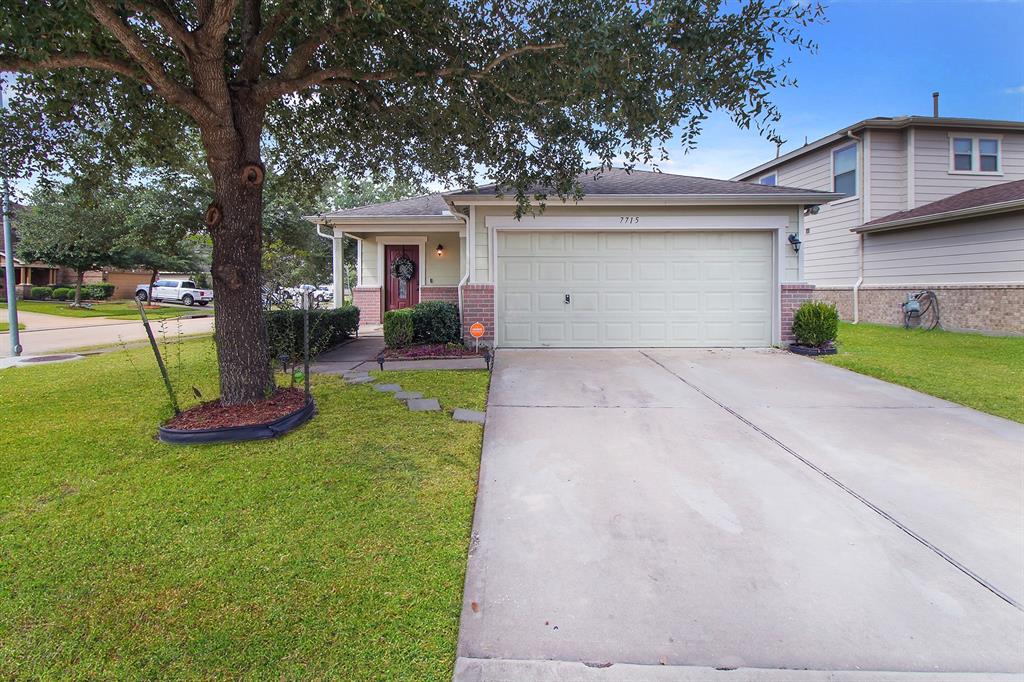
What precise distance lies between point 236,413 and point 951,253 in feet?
49.0

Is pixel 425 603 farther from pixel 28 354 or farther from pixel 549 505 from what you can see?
pixel 28 354

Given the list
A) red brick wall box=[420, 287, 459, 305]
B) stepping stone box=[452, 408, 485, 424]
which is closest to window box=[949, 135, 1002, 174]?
red brick wall box=[420, 287, 459, 305]

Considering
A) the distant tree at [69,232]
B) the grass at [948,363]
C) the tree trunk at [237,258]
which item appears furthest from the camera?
the distant tree at [69,232]

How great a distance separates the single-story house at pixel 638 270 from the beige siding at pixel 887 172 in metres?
6.42

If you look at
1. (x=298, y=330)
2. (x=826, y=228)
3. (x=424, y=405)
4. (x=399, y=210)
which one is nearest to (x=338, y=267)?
(x=399, y=210)

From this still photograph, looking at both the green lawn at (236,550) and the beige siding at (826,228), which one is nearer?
the green lawn at (236,550)

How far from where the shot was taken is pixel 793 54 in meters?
4.99

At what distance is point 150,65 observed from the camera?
4.40 metres

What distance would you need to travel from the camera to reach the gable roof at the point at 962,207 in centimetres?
1074

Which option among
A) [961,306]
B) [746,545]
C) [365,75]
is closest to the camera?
[746,545]

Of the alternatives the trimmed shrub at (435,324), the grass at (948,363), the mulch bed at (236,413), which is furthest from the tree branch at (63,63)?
the grass at (948,363)

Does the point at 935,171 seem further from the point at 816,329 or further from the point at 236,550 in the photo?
the point at 236,550

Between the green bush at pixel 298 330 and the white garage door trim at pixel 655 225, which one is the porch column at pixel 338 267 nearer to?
the green bush at pixel 298 330

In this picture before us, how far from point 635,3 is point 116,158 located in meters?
6.60
